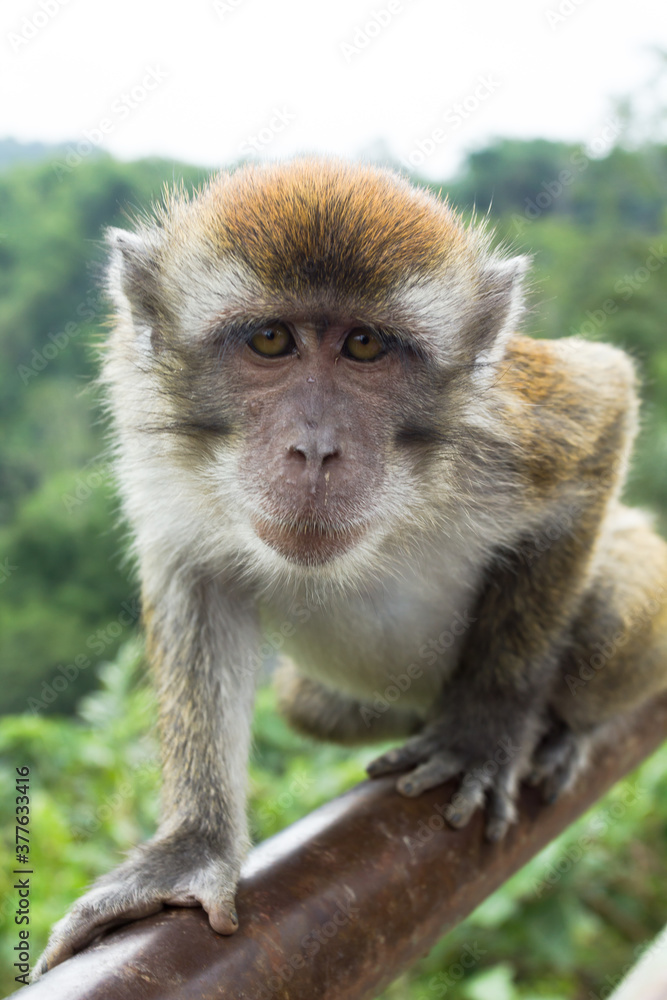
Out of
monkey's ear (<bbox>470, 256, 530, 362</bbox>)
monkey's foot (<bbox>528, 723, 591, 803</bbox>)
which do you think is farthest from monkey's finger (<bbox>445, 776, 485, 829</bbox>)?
monkey's ear (<bbox>470, 256, 530, 362</bbox>)

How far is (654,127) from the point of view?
19.6 metres

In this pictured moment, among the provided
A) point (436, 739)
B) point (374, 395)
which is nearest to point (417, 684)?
point (436, 739)

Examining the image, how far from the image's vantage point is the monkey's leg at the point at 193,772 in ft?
6.77

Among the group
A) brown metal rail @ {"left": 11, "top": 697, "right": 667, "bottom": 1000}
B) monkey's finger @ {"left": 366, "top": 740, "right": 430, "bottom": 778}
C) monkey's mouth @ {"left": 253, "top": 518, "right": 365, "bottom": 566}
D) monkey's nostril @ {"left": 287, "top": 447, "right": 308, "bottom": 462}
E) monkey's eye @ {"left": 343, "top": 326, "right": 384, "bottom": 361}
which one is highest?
monkey's eye @ {"left": 343, "top": 326, "right": 384, "bottom": 361}

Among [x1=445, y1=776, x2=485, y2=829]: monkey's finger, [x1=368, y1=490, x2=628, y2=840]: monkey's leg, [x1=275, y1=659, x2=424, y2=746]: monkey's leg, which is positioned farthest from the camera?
[x1=275, y1=659, x2=424, y2=746]: monkey's leg

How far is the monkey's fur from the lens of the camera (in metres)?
2.30

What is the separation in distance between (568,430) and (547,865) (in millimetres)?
2597

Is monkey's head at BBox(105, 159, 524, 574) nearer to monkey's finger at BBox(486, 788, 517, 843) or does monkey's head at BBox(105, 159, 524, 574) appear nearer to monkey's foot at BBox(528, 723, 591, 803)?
monkey's finger at BBox(486, 788, 517, 843)

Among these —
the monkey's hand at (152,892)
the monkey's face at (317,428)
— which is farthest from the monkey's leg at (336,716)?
the monkey's face at (317,428)

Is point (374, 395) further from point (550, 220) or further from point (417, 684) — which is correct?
point (550, 220)

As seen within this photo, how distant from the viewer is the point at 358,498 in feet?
7.52

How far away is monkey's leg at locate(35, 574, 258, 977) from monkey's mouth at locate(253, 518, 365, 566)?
0.61 meters

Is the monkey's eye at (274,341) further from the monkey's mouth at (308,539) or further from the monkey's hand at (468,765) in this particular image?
the monkey's hand at (468,765)

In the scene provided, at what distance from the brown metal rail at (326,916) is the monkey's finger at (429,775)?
0.12ft
